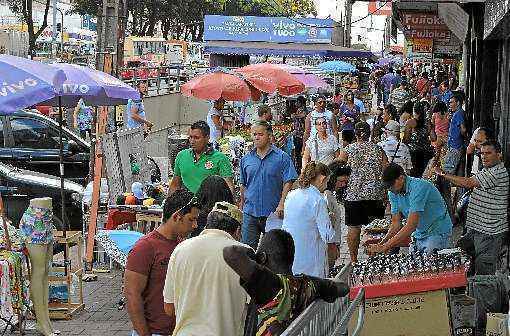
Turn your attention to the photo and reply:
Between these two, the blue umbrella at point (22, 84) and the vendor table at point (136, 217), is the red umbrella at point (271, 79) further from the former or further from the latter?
the blue umbrella at point (22, 84)

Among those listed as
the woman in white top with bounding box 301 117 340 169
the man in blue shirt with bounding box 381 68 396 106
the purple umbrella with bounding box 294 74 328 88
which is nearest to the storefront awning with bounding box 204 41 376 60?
the man in blue shirt with bounding box 381 68 396 106

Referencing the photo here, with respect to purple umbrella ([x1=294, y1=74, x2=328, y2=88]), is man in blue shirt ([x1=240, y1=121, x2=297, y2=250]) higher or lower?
lower

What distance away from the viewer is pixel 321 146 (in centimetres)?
1573

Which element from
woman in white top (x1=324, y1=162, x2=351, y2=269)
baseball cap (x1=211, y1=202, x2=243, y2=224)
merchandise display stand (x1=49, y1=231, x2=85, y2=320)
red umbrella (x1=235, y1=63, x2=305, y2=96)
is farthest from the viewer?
red umbrella (x1=235, y1=63, x2=305, y2=96)

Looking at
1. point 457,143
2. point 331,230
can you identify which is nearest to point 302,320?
point 331,230

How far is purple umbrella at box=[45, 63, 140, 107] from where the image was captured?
34.7 feet

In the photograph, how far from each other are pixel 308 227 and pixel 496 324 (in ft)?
5.97

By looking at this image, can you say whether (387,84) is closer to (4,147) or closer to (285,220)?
(4,147)

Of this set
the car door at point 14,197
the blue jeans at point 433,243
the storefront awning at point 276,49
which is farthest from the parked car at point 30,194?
the storefront awning at point 276,49

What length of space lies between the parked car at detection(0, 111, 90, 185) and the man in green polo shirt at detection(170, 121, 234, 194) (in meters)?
6.69

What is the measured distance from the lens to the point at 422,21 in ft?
67.1

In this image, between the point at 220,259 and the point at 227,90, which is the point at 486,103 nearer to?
the point at 227,90

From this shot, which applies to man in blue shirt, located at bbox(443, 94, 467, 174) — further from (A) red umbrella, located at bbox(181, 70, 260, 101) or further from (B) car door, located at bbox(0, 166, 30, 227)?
(B) car door, located at bbox(0, 166, 30, 227)

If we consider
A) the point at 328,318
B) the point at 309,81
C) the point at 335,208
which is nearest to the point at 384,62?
the point at 309,81
